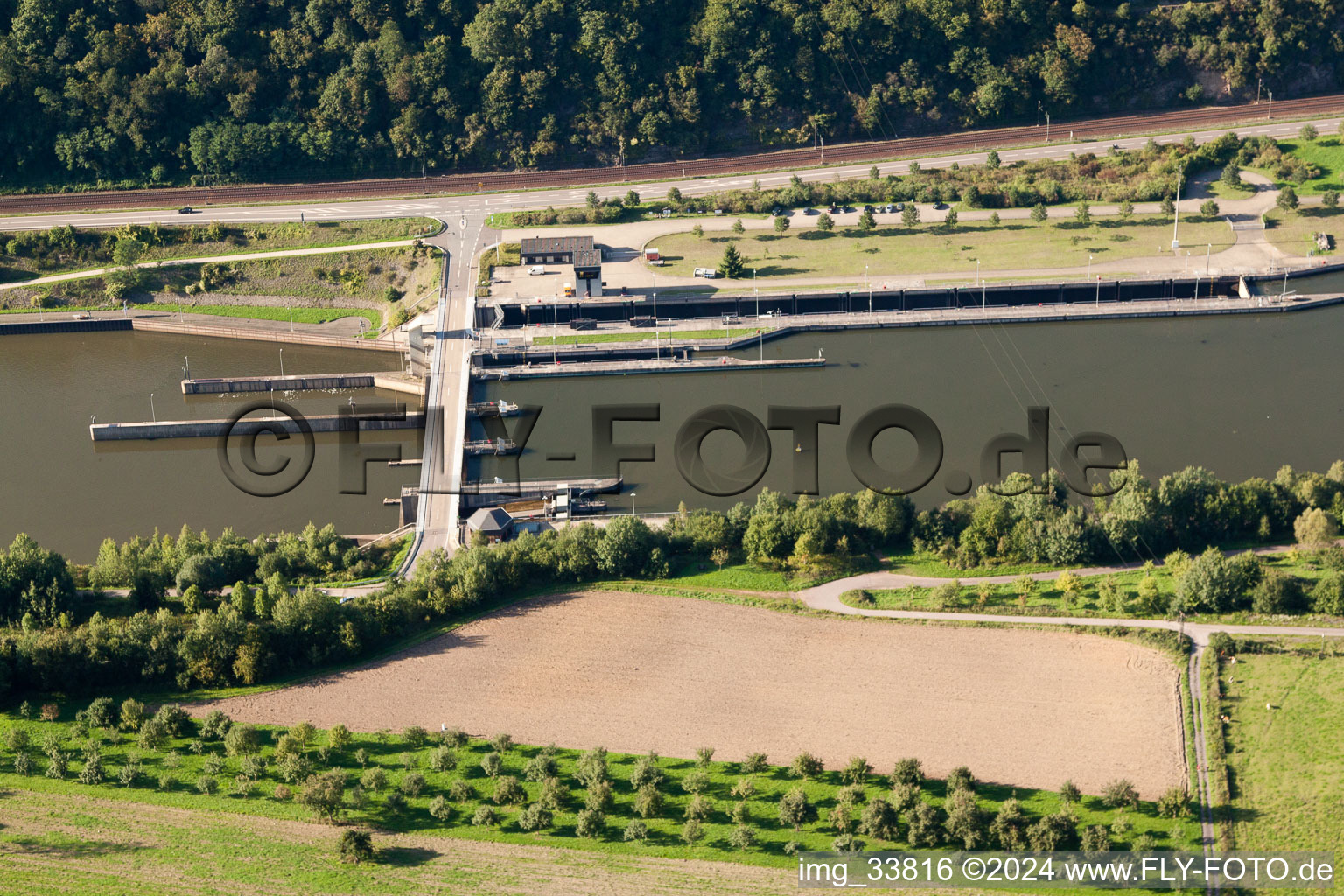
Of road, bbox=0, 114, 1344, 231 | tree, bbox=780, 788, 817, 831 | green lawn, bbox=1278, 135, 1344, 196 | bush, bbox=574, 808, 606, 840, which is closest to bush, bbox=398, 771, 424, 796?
bush, bbox=574, 808, 606, 840

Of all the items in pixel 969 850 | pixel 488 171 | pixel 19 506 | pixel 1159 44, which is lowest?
pixel 969 850

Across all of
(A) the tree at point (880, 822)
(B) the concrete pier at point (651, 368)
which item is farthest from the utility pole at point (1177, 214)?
(A) the tree at point (880, 822)

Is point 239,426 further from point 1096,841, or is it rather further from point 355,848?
point 1096,841

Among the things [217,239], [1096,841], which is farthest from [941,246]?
[1096,841]

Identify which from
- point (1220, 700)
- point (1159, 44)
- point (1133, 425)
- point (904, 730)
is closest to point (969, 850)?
point (904, 730)

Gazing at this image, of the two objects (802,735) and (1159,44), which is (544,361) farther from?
(1159,44)
